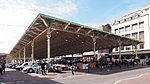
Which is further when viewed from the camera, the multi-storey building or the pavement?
the multi-storey building

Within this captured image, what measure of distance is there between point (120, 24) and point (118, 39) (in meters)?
27.8

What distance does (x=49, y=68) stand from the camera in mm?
18594

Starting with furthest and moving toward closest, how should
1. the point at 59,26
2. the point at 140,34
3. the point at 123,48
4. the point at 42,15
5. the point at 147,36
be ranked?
1. the point at 123,48
2. the point at 140,34
3. the point at 147,36
4. the point at 59,26
5. the point at 42,15

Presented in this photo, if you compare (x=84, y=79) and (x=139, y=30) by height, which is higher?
(x=139, y=30)

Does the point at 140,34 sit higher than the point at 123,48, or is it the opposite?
the point at 140,34

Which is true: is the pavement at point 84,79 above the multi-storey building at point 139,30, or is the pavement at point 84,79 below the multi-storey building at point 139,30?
below

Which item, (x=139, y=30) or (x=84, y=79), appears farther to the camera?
(x=139, y=30)

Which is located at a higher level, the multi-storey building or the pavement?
the multi-storey building

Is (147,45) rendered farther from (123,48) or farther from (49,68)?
(49,68)

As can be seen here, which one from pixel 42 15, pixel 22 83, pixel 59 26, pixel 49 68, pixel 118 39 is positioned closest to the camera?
pixel 22 83

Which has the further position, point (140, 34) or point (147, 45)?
point (140, 34)

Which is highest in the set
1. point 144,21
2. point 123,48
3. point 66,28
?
point 144,21

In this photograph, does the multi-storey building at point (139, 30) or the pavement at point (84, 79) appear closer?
the pavement at point (84, 79)

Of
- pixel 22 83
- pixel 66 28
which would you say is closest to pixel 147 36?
pixel 66 28
